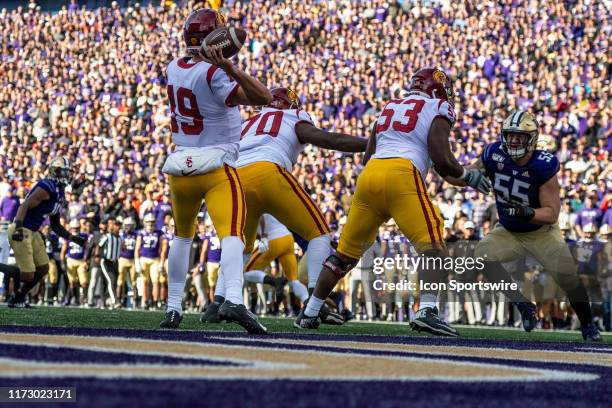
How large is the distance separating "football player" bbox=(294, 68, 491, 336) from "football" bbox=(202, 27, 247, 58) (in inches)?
57.7

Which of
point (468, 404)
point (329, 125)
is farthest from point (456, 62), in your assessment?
point (468, 404)

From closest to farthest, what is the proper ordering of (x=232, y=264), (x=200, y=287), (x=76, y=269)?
(x=232, y=264) → (x=200, y=287) → (x=76, y=269)

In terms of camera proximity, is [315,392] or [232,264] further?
[232,264]

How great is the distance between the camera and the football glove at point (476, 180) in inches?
273

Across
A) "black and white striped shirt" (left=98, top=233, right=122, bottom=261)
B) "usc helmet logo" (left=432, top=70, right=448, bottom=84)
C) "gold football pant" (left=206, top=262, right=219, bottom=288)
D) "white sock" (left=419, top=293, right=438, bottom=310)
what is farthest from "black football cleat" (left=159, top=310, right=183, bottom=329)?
"black and white striped shirt" (left=98, top=233, right=122, bottom=261)

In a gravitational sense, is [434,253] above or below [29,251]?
below

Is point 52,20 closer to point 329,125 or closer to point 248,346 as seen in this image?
point 329,125

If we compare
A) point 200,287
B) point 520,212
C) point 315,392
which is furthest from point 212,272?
point 315,392

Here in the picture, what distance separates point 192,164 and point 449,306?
754cm

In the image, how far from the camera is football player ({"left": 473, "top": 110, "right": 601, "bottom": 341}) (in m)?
7.34

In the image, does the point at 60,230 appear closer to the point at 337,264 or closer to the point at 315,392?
the point at 337,264

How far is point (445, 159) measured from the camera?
22.6 ft

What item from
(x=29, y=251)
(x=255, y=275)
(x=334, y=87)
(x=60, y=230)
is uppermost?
(x=334, y=87)

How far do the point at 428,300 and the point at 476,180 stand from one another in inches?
34.4
